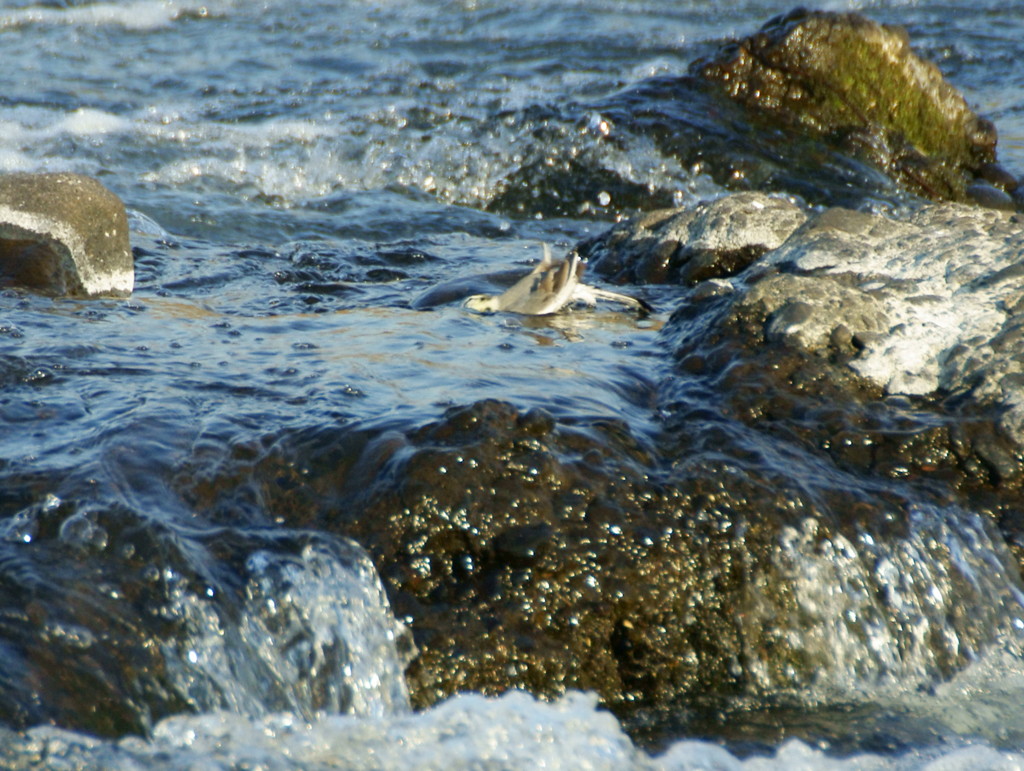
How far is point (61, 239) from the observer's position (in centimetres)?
471

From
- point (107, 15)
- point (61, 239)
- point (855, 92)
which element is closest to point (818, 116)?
point (855, 92)

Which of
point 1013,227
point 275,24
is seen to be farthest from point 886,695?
point 275,24

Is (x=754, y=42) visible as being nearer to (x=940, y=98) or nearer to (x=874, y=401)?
(x=940, y=98)

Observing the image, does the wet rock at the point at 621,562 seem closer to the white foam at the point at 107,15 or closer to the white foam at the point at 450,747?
the white foam at the point at 450,747

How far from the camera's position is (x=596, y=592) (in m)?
2.71

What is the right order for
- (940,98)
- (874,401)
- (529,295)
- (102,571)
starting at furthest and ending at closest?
1. (940,98)
2. (529,295)
3. (874,401)
4. (102,571)

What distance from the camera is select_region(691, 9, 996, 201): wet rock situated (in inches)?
344

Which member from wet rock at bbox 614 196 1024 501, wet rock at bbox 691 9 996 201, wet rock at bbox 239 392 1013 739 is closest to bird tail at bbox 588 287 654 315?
wet rock at bbox 614 196 1024 501

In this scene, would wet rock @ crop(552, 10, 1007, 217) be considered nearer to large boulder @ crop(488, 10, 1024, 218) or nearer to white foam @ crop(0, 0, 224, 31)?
large boulder @ crop(488, 10, 1024, 218)

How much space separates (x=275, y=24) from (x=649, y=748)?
44.5ft

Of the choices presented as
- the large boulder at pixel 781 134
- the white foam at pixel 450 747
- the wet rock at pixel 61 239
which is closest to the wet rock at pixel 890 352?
the white foam at pixel 450 747

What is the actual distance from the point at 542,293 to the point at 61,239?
219 cm

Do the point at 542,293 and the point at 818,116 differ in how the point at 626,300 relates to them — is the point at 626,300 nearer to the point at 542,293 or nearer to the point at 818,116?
the point at 542,293

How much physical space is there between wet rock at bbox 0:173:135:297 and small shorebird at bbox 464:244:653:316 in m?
1.68
